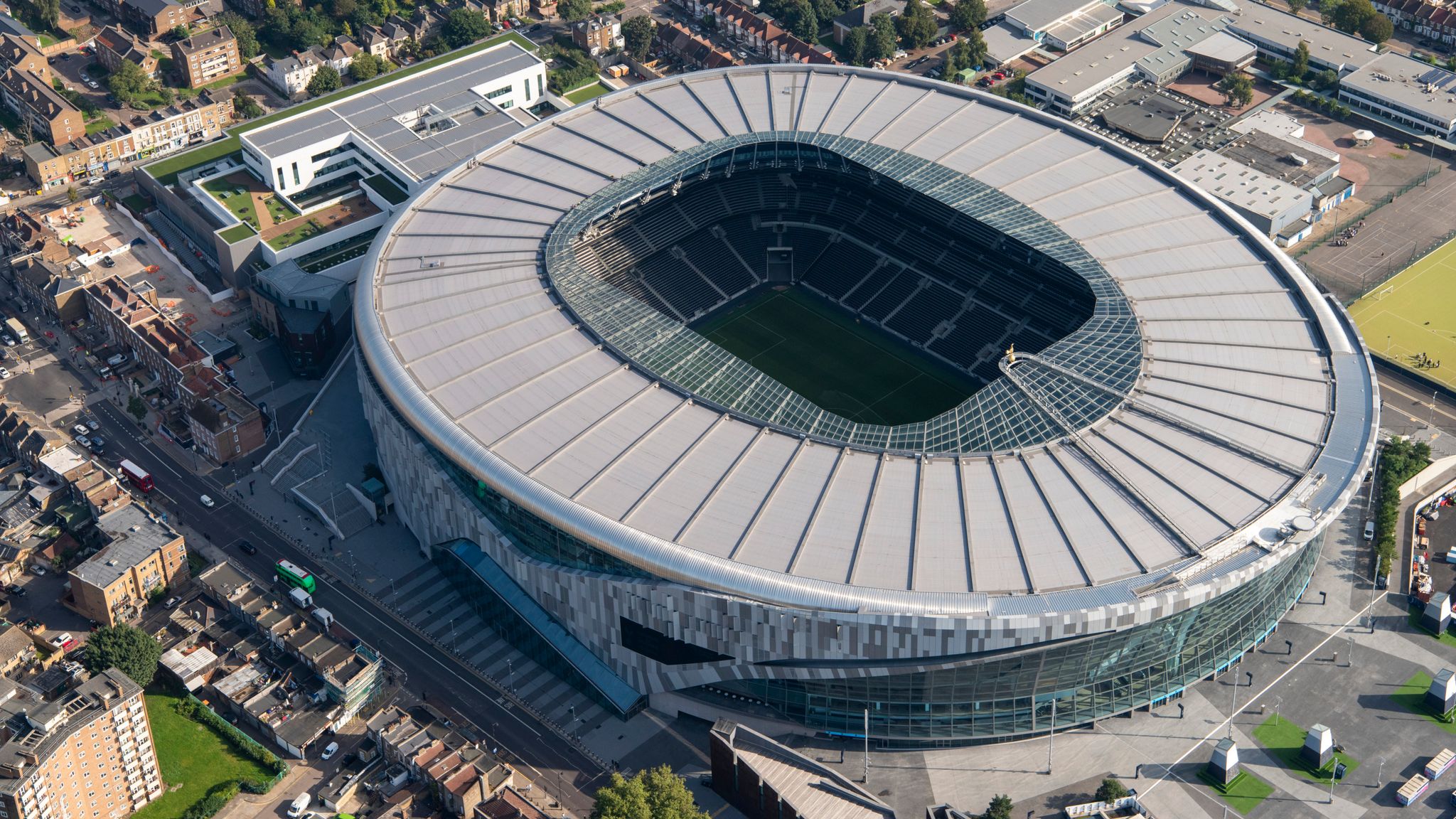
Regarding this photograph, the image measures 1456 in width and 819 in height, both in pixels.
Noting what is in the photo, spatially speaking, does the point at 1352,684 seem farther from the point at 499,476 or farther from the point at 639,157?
the point at 639,157

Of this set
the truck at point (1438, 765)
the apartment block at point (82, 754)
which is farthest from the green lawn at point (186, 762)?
the truck at point (1438, 765)

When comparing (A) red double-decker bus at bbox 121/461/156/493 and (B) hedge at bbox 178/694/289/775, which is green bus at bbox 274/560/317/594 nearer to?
(B) hedge at bbox 178/694/289/775

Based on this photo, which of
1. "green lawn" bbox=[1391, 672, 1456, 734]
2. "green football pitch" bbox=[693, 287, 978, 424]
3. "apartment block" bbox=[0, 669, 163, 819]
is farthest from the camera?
"green football pitch" bbox=[693, 287, 978, 424]

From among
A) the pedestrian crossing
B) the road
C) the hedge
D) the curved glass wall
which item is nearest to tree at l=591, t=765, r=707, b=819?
the road

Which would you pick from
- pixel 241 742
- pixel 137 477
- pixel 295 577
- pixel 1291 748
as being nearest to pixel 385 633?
pixel 295 577

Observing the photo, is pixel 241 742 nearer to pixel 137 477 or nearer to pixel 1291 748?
pixel 137 477
